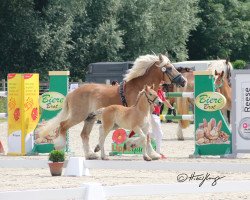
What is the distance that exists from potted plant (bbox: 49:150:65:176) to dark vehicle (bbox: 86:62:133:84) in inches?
995

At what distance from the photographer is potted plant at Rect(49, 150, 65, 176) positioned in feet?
45.8

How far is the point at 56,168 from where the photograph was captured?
14.1 m

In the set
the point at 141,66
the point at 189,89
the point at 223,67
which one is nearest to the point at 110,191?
the point at 141,66

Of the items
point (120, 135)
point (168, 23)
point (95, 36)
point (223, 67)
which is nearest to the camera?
point (120, 135)

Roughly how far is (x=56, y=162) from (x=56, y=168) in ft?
0.31

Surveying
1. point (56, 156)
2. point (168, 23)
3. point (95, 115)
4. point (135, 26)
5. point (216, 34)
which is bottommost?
point (56, 156)

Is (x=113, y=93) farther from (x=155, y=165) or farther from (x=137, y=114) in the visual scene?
(x=155, y=165)

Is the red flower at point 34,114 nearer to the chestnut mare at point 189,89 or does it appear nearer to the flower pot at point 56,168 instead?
the chestnut mare at point 189,89

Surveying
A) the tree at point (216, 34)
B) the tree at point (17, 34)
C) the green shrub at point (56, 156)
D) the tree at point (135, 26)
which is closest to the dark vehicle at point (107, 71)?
the tree at point (17, 34)

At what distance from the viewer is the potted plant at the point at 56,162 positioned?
13.9 metres

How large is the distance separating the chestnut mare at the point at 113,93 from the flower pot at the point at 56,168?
10.5 ft

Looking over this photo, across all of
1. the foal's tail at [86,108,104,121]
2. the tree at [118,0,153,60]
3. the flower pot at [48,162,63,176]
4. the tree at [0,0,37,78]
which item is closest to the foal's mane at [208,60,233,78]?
the foal's tail at [86,108,104,121]

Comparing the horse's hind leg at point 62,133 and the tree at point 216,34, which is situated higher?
the tree at point 216,34

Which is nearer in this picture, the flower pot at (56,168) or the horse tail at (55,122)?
the flower pot at (56,168)
